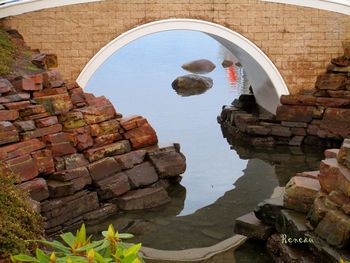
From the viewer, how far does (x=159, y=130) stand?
16.0m

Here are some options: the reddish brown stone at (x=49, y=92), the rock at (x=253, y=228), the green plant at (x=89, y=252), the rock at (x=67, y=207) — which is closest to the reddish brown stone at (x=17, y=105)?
the reddish brown stone at (x=49, y=92)

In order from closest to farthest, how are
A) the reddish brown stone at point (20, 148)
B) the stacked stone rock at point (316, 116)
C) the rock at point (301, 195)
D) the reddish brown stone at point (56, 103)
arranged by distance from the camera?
1. the rock at point (301, 195)
2. the reddish brown stone at point (20, 148)
3. the reddish brown stone at point (56, 103)
4. the stacked stone rock at point (316, 116)

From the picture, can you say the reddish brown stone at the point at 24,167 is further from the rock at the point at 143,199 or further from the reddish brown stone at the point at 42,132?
the rock at the point at 143,199

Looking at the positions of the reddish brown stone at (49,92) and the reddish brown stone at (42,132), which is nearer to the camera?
the reddish brown stone at (42,132)

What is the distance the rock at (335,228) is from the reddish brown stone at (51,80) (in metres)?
5.82

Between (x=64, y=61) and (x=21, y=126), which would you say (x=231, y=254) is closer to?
(x=21, y=126)

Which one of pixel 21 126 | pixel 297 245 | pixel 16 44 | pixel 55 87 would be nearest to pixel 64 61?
pixel 16 44

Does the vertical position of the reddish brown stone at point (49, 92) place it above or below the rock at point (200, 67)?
above

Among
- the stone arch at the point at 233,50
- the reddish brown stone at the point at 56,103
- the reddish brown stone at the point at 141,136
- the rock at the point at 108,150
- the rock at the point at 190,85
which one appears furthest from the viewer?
the rock at the point at 190,85

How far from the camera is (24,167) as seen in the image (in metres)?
8.78

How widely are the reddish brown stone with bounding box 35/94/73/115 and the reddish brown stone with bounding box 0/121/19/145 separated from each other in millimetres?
946

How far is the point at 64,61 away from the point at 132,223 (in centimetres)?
518

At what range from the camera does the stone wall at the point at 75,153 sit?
891 cm

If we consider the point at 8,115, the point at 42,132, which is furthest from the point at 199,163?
the point at 8,115
